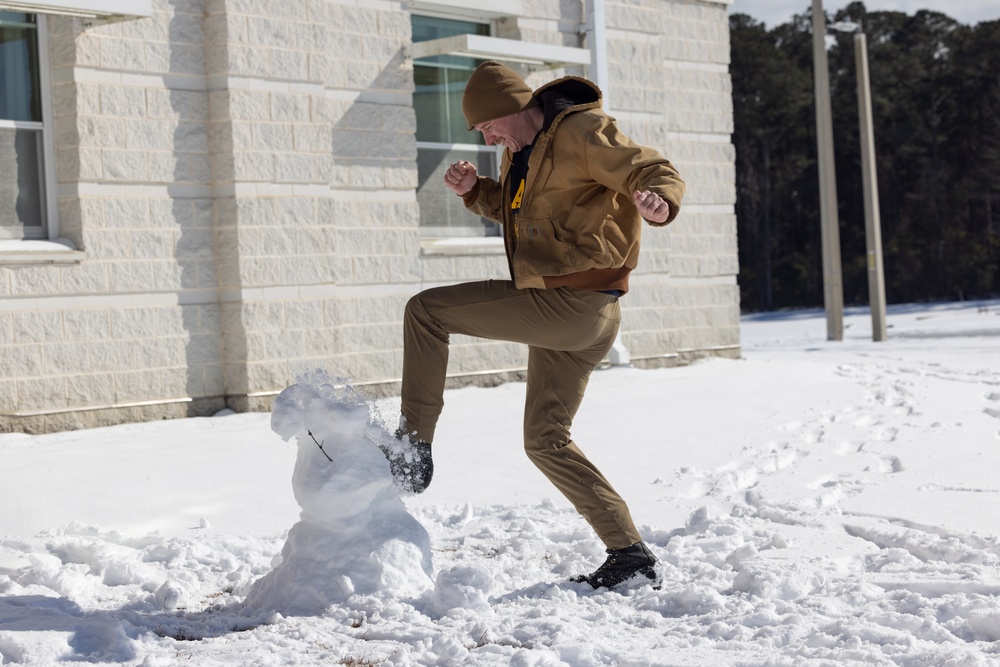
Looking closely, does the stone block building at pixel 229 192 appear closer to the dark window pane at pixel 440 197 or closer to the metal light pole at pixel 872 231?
the dark window pane at pixel 440 197

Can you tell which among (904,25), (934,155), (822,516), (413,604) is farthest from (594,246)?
(904,25)

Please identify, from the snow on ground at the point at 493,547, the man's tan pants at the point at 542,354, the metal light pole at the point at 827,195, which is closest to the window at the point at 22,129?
the snow on ground at the point at 493,547

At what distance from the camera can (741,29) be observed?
141 ft

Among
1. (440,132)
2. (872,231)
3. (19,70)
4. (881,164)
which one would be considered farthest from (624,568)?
(881,164)

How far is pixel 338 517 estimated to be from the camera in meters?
4.45

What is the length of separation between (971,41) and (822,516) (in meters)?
38.4

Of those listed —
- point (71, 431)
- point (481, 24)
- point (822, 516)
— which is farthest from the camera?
point (481, 24)

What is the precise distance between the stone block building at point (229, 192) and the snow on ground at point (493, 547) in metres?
0.69

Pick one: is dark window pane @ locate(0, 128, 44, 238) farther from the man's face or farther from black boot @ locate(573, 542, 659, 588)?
black boot @ locate(573, 542, 659, 588)

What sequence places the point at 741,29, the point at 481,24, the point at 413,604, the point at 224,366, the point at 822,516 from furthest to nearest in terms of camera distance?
1. the point at 741,29
2. the point at 481,24
3. the point at 224,366
4. the point at 822,516
5. the point at 413,604

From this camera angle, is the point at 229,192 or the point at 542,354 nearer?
the point at 542,354

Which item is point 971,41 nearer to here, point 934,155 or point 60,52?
point 934,155

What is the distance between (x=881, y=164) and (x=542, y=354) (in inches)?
1565

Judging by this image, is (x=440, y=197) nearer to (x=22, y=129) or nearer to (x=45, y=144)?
(x=45, y=144)
